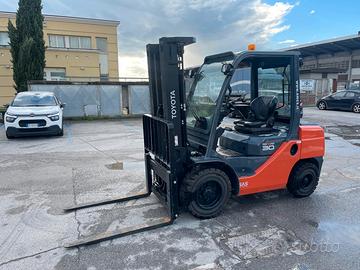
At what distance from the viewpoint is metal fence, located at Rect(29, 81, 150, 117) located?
47.9 ft

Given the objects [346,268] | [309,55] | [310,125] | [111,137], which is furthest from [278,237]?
[309,55]

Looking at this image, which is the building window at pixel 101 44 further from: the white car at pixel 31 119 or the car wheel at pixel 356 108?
the car wheel at pixel 356 108

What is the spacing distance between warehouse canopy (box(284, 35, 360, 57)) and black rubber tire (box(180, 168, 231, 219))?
33861 mm

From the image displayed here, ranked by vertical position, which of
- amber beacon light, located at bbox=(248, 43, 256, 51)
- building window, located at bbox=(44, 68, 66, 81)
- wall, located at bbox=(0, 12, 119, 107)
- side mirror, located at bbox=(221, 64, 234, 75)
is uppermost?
wall, located at bbox=(0, 12, 119, 107)

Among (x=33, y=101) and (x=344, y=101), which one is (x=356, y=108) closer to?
(x=344, y=101)

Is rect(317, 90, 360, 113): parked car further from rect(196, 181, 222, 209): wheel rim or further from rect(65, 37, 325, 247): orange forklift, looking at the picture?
rect(196, 181, 222, 209): wheel rim

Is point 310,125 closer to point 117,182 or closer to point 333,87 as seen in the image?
point 117,182

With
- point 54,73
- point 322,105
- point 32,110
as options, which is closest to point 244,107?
point 32,110

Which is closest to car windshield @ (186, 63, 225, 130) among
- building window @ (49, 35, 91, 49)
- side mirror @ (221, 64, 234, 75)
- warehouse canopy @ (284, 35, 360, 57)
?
side mirror @ (221, 64, 234, 75)

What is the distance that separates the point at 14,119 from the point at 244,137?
8260 millimetres

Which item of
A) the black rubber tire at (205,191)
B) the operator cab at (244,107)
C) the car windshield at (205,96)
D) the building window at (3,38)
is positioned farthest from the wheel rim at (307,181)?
the building window at (3,38)

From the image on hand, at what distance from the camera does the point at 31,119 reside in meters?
9.37

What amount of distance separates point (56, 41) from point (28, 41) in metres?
8.11

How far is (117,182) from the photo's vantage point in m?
5.45
